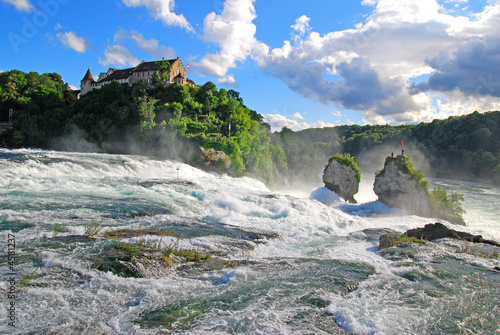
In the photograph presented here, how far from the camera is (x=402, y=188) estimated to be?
28.0 m

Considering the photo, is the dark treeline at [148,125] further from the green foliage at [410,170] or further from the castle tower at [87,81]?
the green foliage at [410,170]

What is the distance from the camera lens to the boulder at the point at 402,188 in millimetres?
27169

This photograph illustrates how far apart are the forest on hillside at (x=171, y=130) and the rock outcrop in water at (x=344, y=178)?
38.0 ft

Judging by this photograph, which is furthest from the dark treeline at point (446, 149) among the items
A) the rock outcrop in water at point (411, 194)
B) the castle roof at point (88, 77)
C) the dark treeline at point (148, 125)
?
the castle roof at point (88, 77)

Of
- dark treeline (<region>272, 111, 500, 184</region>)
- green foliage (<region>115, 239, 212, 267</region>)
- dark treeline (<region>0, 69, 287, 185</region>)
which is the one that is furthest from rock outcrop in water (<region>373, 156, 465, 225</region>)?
dark treeline (<region>272, 111, 500, 184</region>)

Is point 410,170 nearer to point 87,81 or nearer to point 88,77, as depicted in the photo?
point 87,81

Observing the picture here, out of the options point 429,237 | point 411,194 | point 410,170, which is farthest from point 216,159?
point 429,237

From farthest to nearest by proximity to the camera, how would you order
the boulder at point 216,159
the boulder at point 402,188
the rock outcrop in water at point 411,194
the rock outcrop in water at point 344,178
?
the boulder at point 216,159 < the rock outcrop in water at point 344,178 < the boulder at point 402,188 < the rock outcrop in water at point 411,194

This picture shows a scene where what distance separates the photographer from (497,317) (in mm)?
5961

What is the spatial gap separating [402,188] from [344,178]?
5.96 metres

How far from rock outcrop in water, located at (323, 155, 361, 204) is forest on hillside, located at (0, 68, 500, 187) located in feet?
38.0

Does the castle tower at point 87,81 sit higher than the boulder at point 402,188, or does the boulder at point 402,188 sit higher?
the castle tower at point 87,81

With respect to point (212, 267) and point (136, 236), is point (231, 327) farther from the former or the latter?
point (136, 236)

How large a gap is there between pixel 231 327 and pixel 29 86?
251 feet
